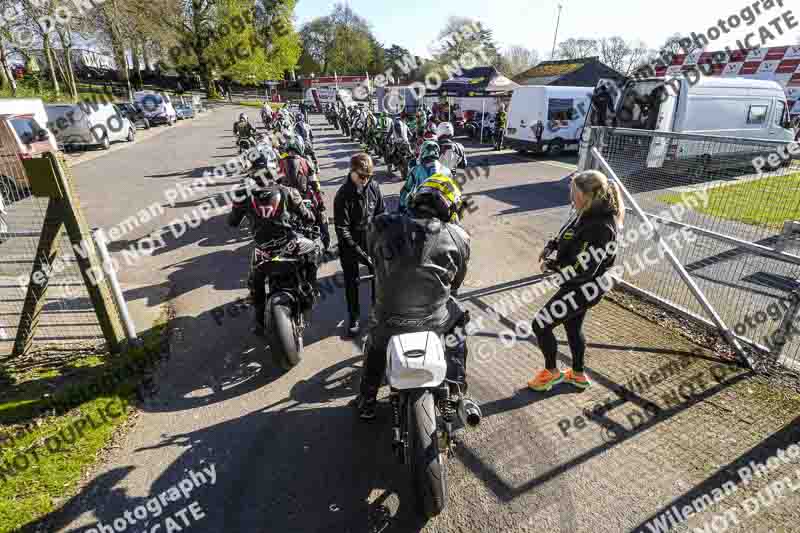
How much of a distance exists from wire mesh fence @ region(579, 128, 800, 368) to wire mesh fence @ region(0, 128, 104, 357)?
6340 mm

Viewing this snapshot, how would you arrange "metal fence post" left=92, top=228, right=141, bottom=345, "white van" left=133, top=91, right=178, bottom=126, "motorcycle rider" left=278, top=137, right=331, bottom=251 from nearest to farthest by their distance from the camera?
"metal fence post" left=92, top=228, right=141, bottom=345 < "motorcycle rider" left=278, top=137, right=331, bottom=251 < "white van" left=133, top=91, right=178, bottom=126

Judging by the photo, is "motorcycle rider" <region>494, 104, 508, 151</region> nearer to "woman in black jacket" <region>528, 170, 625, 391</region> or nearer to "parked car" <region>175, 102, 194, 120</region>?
"woman in black jacket" <region>528, 170, 625, 391</region>

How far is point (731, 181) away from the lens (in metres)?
4.68

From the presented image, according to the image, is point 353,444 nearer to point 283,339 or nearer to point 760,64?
point 283,339

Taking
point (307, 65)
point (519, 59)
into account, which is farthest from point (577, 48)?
point (307, 65)

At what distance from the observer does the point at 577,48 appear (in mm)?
63625

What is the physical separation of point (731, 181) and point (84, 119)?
21.7 m

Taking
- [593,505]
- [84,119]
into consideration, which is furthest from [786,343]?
[84,119]

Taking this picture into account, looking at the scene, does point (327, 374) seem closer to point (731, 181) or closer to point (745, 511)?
point (745, 511)


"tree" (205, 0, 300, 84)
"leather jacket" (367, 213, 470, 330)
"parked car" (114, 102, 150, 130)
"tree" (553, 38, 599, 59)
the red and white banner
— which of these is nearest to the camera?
"leather jacket" (367, 213, 470, 330)

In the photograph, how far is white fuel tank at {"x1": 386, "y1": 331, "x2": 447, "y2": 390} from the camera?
7.54 feet

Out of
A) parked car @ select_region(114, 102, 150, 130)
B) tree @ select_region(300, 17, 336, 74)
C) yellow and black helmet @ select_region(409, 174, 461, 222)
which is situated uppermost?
tree @ select_region(300, 17, 336, 74)

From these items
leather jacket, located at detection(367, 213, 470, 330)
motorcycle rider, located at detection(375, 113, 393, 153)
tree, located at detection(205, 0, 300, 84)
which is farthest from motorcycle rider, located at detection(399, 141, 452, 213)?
tree, located at detection(205, 0, 300, 84)

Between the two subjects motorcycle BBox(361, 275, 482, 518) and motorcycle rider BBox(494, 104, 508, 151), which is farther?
motorcycle rider BBox(494, 104, 508, 151)
